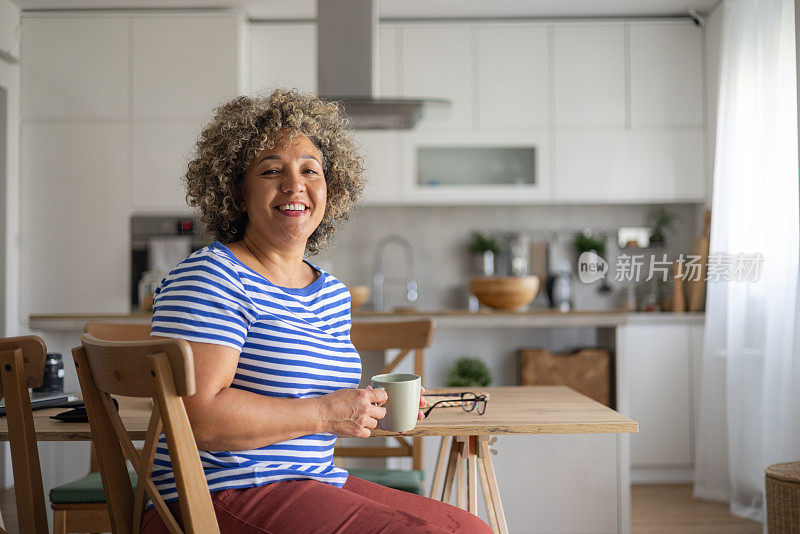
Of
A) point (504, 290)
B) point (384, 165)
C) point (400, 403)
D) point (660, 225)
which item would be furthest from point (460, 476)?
point (660, 225)

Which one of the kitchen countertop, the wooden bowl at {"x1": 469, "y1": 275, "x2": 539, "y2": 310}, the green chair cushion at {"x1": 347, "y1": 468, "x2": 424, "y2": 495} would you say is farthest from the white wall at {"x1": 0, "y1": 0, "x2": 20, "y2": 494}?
the green chair cushion at {"x1": 347, "y1": 468, "x2": 424, "y2": 495}

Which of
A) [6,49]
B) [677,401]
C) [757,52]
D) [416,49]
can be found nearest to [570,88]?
[416,49]

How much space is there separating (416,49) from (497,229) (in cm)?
128

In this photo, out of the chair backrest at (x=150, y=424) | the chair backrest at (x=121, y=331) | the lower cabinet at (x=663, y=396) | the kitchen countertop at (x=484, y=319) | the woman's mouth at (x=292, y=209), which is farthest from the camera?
the lower cabinet at (x=663, y=396)

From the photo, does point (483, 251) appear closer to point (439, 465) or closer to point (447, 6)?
point (447, 6)

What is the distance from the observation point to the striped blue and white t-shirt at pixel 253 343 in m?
1.24

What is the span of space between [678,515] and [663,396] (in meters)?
0.85

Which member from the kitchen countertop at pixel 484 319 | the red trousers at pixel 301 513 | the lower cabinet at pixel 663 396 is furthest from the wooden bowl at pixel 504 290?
the red trousers at pixel 301 513

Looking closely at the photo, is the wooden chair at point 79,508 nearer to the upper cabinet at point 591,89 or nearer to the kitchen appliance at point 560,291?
the kitchen appliance at point 560,291

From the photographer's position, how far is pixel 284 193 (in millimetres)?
1493

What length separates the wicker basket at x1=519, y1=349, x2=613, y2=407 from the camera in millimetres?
3680

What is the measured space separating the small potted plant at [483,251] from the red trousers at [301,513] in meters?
3.65

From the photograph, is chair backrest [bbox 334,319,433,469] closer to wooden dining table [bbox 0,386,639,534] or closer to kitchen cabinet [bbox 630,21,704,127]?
wooden dining table [bbox 0,386,639,534]

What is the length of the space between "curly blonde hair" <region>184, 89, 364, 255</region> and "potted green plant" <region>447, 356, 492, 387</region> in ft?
6.99
